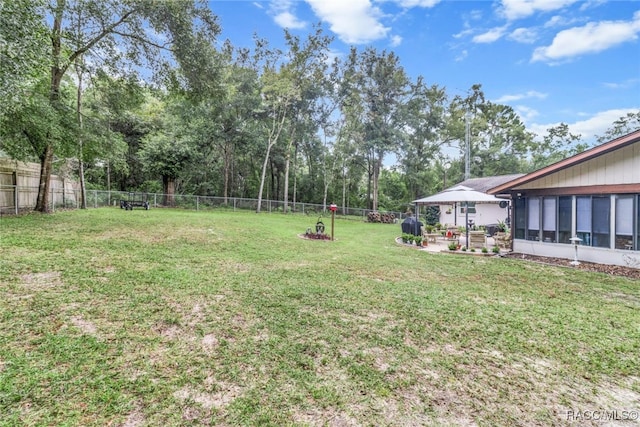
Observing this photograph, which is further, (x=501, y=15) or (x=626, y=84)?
(x=626, y=84)

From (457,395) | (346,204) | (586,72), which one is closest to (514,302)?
(457,395)

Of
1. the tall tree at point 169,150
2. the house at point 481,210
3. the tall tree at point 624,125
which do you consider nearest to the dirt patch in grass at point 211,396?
the house at point 481,210

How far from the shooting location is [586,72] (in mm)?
14984

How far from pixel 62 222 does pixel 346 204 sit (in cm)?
2393

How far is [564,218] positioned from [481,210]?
10.5 meters

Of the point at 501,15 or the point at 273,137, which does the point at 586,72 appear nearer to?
the point at 501,15

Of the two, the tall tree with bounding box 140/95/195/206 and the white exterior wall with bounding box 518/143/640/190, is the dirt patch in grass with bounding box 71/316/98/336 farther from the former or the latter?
the tall tree with bounding box 140/95/195/206

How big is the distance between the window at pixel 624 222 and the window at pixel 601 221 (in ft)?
0.53

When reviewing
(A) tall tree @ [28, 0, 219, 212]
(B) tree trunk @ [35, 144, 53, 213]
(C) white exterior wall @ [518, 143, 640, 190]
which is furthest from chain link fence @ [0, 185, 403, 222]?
(C) white exterior wall @ [518, 143, 640, 190]

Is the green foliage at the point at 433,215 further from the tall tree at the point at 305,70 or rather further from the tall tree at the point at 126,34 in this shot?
the tall tree at the point at 126,34

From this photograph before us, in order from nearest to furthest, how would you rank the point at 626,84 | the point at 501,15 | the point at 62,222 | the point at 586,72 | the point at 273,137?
the point at 62,222 → the point at 501,15 → the point at 586,72 → the point at 626,84 → the point at 273,137

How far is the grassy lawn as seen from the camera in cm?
216

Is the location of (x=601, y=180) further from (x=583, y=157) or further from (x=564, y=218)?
(x=564, y=218)

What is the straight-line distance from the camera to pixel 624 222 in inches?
275
